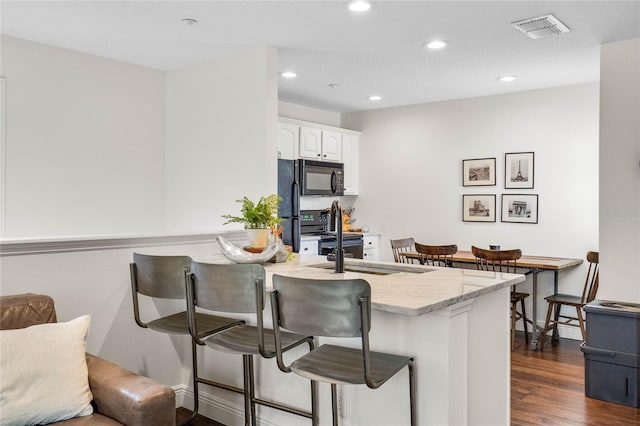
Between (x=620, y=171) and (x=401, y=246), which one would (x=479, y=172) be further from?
(x=620, y=171)

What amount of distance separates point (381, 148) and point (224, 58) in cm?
284

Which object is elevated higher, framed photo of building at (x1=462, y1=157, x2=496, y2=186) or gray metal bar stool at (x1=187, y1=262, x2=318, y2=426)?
framed photo of building at (x1=462, y1=157, x2=496, y2=186)

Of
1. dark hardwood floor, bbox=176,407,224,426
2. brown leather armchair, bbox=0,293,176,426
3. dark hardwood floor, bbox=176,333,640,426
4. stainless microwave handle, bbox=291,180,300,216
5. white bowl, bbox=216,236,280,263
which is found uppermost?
stainless microwave handle, bbox=291,180,300,216

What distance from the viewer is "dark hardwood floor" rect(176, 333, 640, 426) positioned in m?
3.02

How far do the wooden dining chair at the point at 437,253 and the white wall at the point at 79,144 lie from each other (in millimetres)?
2533

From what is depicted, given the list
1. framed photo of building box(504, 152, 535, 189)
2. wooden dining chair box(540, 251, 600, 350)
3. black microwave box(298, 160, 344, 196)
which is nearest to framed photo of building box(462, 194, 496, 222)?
framed photo of building box(504, 152, 535, 189)

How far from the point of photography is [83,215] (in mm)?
4012

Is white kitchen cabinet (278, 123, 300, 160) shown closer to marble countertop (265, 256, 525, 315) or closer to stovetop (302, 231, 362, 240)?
stovetop (302, 231, 362, 240)

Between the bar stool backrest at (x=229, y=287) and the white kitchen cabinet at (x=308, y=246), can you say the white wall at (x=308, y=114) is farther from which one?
the bar stool backrest at (x=229, y=287)

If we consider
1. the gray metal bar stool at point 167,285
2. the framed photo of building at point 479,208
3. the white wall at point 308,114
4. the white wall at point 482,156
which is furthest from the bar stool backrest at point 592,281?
the white wall at point 308,114

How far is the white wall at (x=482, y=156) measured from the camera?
4.92 meters

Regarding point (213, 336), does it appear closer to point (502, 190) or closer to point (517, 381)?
point (517, 381)

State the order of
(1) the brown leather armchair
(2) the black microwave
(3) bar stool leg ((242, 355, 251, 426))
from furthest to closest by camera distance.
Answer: (2) the black microwave
(3) bar stool leg ((242, 355, 251, 426))
(1) the brown leather armchair

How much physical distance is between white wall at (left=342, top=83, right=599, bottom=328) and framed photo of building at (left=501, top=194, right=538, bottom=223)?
56 mm
